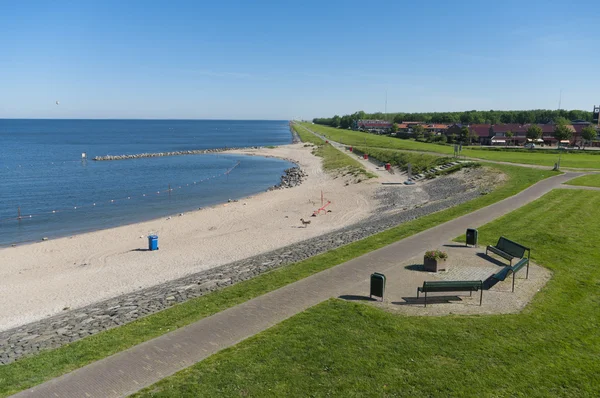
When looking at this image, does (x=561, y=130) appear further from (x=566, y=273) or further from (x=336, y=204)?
(x=566, y=273)

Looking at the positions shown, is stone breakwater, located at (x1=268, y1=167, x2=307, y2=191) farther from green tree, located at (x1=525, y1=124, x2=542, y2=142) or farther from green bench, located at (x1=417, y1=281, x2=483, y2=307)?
green tree, located at (x1=525, y1=124, x2=542, y2=142)

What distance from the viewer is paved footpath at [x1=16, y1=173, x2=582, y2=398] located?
9.40 m

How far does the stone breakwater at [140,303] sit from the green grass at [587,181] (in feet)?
61.8

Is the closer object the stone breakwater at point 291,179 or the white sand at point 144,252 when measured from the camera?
the white sand at point 144,252

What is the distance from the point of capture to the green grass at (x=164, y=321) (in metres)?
10.1

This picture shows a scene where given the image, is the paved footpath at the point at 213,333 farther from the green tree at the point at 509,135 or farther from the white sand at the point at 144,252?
the green tree at the point at 509,135

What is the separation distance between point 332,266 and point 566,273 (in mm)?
8698

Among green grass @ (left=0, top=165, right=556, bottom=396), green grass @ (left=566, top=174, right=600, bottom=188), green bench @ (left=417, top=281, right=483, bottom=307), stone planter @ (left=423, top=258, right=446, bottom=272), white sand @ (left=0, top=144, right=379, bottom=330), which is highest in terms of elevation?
green grass @ (left=566, top=174, right=600, bottom=188)

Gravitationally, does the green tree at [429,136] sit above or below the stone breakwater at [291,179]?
above

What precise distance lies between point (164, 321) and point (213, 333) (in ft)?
6.99

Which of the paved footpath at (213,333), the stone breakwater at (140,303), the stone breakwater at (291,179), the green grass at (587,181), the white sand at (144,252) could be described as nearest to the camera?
the paved footpath at (213,333)

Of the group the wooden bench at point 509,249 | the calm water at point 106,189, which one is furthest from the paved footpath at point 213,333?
the calm water at point 106,189

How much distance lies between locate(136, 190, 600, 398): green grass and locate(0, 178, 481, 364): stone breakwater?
528 cm

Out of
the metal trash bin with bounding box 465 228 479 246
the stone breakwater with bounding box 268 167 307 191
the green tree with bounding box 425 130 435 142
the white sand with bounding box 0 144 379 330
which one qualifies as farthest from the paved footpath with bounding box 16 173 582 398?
the green tree with bounding box 425 130 435 142
